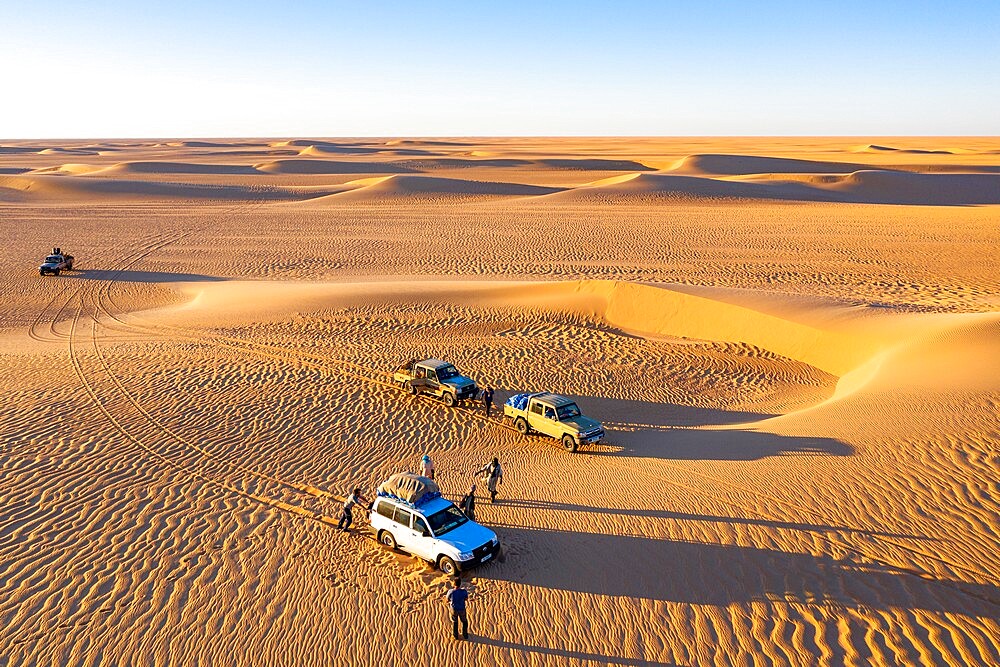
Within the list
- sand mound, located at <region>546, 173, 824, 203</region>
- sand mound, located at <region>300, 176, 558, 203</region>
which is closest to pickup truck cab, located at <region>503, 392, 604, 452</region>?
sand mound, located at <region>546, 173, 824, 203</region>

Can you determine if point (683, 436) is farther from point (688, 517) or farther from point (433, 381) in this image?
point (433, 381)

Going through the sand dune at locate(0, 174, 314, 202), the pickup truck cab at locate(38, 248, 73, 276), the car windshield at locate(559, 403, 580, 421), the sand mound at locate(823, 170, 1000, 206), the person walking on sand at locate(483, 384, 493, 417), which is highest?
the car windshield at locate(559, 403, 580, 421)

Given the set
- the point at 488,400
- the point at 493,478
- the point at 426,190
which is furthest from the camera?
the point at 426,190

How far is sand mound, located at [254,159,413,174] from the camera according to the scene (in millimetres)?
100775

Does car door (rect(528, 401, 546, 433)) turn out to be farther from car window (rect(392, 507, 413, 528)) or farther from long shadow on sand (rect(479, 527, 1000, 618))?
car window (rect(392, 507, 413, 528))

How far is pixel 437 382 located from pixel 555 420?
13.0ft

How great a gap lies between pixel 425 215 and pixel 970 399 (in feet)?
142

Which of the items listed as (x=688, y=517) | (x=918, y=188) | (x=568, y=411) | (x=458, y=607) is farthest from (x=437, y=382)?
(x=918, y=188)

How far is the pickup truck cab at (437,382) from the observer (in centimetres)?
1866

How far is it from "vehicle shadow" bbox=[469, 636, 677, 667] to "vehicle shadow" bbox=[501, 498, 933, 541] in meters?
3.66

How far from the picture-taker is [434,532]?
37.9ft

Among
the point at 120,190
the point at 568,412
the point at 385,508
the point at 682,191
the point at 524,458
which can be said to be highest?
the point at 385,508

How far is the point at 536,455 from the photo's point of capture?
52.9 ft

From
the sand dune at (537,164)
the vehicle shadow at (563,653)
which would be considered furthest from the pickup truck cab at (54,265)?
the sand dune at (537,164)
